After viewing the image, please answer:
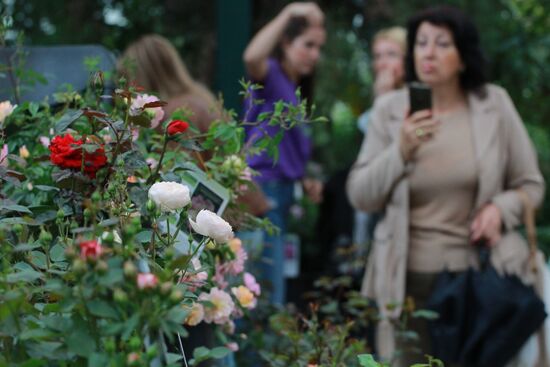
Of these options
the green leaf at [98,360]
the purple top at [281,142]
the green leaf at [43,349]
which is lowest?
the purple top at [281,142]

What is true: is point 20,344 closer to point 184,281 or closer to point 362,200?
point 184,281

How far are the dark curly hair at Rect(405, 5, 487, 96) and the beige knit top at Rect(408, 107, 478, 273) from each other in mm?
262

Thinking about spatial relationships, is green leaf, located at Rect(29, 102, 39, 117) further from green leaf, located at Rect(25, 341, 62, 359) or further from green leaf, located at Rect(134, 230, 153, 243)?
green leaf, located at Rect(25, 341, 62, 359)

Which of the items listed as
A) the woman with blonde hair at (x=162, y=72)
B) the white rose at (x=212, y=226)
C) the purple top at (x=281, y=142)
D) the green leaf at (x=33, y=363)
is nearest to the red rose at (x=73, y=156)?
the white rose at (x=212, y=226)

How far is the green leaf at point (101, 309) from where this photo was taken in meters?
1.15

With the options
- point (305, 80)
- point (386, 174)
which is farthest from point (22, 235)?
point (305, 80)

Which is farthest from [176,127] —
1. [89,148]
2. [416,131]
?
[416,131]

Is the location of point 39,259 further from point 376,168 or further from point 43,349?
point 376,168

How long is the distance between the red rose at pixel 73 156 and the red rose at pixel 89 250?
484mm

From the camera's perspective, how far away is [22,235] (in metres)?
1.47

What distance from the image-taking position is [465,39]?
354 cm

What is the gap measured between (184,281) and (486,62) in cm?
228

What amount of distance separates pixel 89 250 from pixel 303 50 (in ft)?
11.5

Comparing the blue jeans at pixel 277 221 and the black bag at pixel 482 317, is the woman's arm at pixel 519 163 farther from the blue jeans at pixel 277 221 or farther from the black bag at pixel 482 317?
the blue jeans at pixel 277 221
